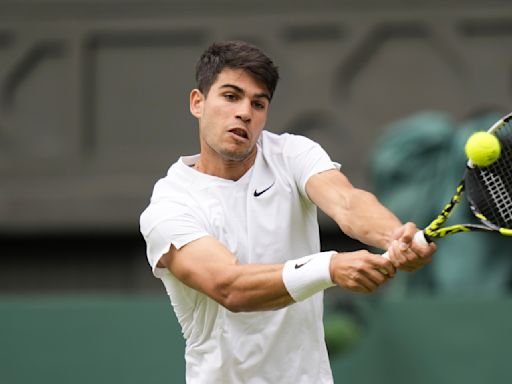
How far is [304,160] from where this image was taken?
453 centimetres

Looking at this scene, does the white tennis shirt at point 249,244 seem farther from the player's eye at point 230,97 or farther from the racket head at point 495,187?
the racket head at point 495,187

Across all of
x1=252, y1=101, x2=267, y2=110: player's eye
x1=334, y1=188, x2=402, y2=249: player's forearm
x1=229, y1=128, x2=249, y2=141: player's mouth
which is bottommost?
x1=334, y1=188, x2=402, y2=249: player's forearm

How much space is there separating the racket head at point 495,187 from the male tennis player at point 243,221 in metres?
0.31

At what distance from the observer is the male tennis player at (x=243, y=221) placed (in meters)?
4.34

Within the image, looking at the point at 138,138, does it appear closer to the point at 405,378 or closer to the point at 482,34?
the point at 482,34

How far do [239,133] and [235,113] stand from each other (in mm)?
77

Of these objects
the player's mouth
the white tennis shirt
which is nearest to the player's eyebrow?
the player's mouth

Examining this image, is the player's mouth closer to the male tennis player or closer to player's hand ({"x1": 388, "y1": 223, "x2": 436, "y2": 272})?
the male tennis player

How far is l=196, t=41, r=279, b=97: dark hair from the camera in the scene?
14.6 ft

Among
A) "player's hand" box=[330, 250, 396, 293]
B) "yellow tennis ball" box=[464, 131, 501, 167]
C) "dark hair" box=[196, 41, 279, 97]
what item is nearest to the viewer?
"player's hand" box=[330, 250, 396, 293]

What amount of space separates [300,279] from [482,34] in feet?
23.2

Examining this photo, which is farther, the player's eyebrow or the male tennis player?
the player's eyebrow

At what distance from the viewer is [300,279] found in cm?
406

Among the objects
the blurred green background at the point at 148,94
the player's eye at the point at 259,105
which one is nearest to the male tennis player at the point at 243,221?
the player's eye at the point at 259,105
